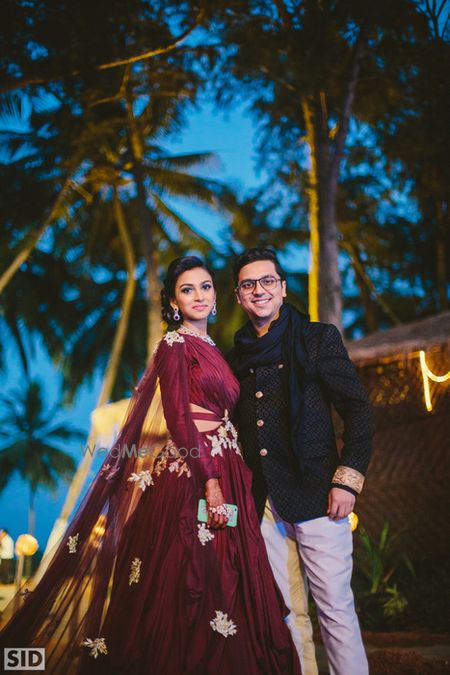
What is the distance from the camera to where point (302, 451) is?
2.91m

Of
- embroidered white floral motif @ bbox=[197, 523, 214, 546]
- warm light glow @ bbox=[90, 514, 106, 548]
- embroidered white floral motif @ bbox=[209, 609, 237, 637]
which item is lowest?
embroidered white floral motif @ bbox=[209, 609, 237, 637]

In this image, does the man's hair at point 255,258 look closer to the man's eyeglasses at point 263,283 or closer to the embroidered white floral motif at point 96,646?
the man's eyeglasses at point 263,283

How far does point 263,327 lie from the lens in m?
3.24

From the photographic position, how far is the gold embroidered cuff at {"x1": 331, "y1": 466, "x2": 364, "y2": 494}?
9.23ft

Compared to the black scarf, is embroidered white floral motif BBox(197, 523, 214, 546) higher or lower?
lower

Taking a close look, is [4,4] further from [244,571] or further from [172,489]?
[244,571]

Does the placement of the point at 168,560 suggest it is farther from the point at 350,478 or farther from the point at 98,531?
the point at 350,478

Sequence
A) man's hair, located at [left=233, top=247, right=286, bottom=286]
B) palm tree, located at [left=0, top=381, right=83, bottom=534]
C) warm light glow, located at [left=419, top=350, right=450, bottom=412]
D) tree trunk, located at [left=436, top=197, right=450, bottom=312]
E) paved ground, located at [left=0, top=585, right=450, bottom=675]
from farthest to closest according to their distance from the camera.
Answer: palm tree, located at [left=0, top=381, right=83, bottom=534] → tree trunk, located at [left=436, top=197, right=450, bottom=312] → warm light glow, located at [left=419, top=350, right=450, bottom=412] → paved ground, located at [left=0, top=585, right=450, bottom=675] → man's hair, located at [left=233, top=247, right=286, bottom=286]

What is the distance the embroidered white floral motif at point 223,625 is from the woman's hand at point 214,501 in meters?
0.38

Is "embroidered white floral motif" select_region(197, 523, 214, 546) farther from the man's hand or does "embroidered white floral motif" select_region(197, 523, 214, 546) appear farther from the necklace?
the necklace

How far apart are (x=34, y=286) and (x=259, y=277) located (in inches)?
675

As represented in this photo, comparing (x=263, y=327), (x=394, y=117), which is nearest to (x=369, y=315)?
(x=394, y=117)

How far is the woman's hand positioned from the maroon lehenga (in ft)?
0.14

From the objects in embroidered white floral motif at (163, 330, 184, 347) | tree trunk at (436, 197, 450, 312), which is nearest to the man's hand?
embroidered white floral motif at (163, 330, 184, 347)
